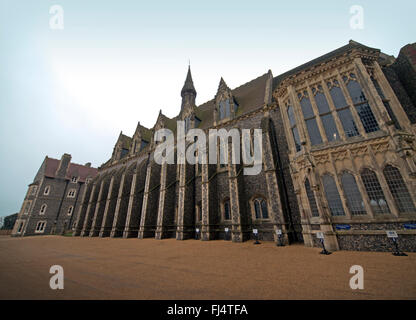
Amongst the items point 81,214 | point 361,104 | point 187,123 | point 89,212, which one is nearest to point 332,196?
point 361,104

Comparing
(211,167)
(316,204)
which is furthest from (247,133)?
(316,204)

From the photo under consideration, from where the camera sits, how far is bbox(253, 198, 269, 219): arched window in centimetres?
1270

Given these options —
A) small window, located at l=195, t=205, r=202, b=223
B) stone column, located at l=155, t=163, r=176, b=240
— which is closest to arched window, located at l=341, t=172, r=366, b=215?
small window, located at l=195, t=205, r=202, b=223

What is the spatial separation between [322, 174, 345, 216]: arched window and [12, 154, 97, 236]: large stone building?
148 feet

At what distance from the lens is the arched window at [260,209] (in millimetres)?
12695

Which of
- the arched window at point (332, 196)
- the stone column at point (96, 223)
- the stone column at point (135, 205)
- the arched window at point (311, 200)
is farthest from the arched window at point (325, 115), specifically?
the stone column at point (96, 223)

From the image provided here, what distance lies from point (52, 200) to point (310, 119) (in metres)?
46.7

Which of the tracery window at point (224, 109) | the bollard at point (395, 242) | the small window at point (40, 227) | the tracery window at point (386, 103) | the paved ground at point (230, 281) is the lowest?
the paved ground at point (230, 281)

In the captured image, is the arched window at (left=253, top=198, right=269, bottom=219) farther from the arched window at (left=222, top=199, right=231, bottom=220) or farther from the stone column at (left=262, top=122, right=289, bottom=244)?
the arched window at (left=222, top=199, right=231, bottom=220)

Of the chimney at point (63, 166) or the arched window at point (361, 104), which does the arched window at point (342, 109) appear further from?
the chimney at point (63, 166)

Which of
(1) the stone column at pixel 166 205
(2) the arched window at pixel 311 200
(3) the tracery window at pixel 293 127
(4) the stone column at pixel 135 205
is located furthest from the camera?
(4) the stone column at pixel 135 205
